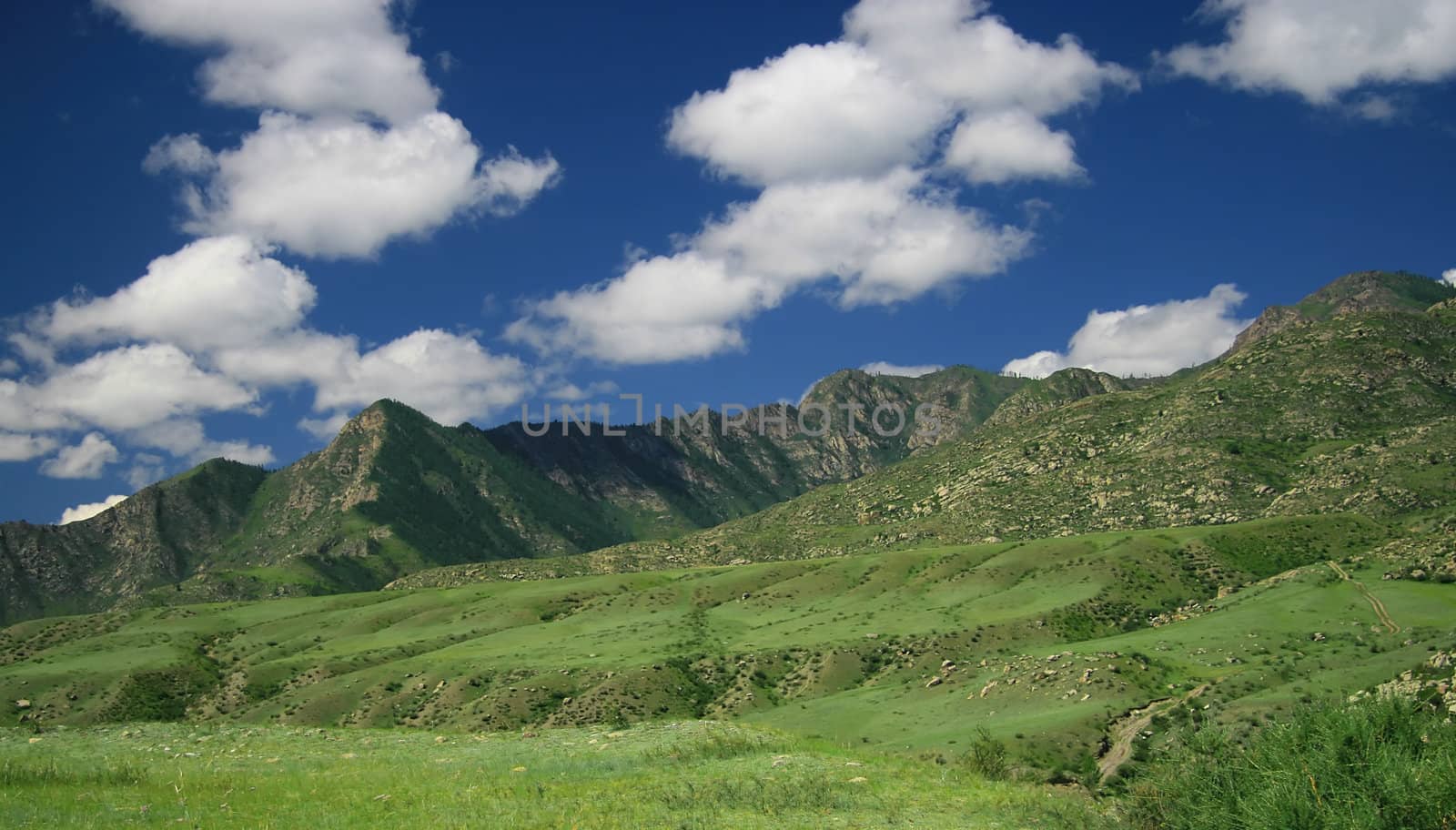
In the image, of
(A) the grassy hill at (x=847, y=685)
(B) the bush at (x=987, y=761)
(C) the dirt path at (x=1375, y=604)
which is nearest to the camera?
(A) the grassy hill at (x=847, y=685)

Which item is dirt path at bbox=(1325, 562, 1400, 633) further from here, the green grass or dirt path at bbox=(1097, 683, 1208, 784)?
the green grass

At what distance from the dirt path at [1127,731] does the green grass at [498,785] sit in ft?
66.9

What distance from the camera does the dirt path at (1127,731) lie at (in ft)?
200

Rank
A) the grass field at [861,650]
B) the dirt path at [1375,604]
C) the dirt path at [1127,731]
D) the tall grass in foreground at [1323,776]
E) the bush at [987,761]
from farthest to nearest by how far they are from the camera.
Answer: the dirt path at [1375,604] → the grass field at [861,650] → the dirt path at [1127,731] → the bush at [987,761] → the tall grass in foreground at [1323,776]

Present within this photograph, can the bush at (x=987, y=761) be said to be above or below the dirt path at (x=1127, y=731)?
above

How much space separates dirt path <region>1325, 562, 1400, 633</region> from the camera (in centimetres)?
10193

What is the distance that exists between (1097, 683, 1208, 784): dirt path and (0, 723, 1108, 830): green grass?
20.4 m

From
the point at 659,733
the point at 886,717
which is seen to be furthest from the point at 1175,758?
the point at 886,717

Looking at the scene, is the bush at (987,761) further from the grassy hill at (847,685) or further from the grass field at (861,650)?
the grass field at (861,650)

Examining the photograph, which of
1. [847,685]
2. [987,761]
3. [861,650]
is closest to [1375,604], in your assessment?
[861,650]

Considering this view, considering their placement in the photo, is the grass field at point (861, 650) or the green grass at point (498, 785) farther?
the grass field at point (861, 650)

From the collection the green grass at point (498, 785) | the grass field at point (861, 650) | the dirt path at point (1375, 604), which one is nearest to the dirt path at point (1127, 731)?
the grass field at point (861, 650)

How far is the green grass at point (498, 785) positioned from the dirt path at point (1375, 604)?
8096cm

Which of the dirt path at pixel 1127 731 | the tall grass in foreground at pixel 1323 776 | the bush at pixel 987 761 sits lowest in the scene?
the dirt path at pixel 1127 731
